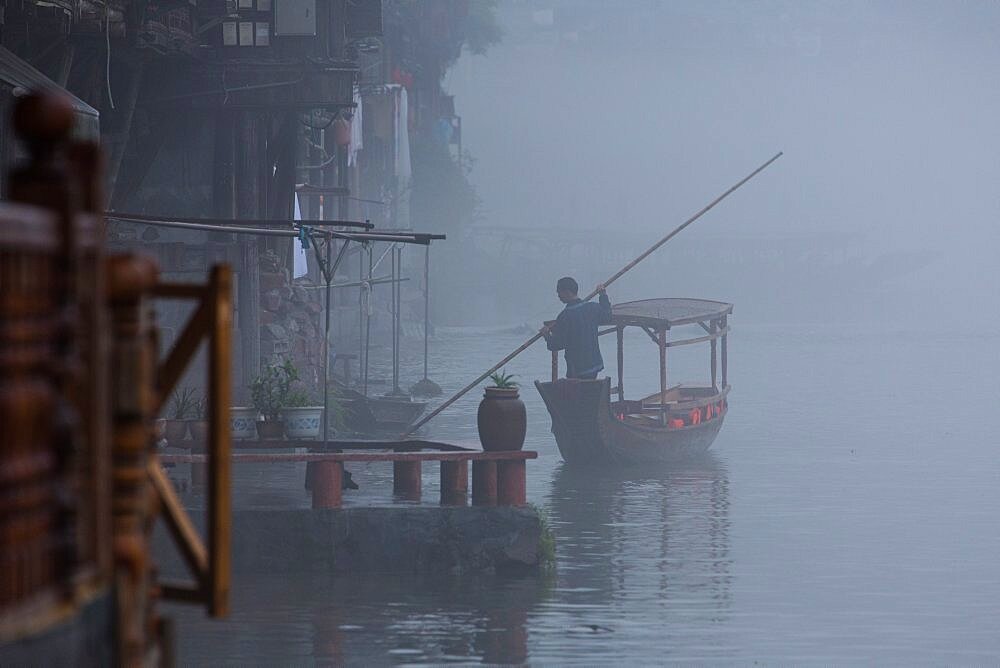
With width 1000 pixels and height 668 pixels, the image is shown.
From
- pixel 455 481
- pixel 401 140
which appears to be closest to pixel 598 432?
pixel 455 481

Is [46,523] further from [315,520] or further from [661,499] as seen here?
[661,499]

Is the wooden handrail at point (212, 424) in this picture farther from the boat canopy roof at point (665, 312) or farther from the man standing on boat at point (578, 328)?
the boat canopy roof at point (665, 312)

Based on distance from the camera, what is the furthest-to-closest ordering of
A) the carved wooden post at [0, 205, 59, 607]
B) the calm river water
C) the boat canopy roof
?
the boat canopy roof < the calm river water < the carved wooden post at [0, 205, 59, 607]

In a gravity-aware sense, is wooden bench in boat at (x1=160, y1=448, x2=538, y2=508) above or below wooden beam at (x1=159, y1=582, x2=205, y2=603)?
below

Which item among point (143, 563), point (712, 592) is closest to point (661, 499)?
point (712, 592)

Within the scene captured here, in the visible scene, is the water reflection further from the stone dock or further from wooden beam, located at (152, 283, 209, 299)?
wooden beam, located at (152, 283, 209, 299)

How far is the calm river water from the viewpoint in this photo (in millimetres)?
10156

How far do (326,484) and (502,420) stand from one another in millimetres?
A: 1253

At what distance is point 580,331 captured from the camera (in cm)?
1733

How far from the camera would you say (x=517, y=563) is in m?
11.7

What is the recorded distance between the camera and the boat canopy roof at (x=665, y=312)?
20.0m

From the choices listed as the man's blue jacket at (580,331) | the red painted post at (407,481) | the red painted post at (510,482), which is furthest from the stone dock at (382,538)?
the man's blue jacket at (580,331)

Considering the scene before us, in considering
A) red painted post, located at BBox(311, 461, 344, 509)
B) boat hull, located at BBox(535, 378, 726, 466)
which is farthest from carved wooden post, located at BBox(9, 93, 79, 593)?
boat hull, located at BBox(535, 378, 726, 466)

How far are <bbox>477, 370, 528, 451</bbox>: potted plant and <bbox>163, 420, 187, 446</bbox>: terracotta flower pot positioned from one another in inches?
88.8
